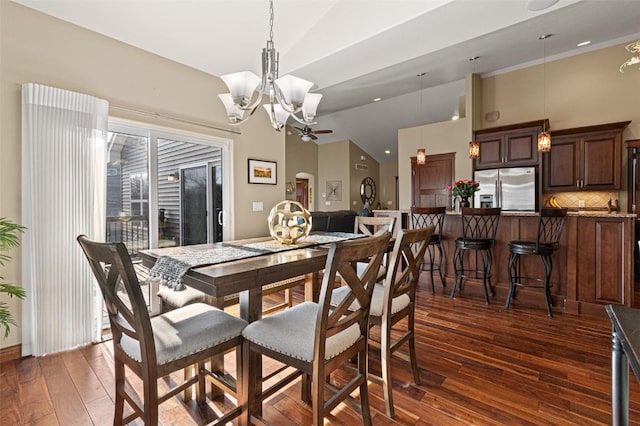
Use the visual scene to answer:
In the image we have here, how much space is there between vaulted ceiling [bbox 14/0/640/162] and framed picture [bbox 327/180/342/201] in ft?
17.5

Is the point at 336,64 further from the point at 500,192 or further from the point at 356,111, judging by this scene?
the point at 356,111

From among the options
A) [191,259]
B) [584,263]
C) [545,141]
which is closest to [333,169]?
[545,141]

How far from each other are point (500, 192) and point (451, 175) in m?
1.04

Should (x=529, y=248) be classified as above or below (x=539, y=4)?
below

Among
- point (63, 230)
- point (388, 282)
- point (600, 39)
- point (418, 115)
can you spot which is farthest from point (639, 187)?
point (63, 230)

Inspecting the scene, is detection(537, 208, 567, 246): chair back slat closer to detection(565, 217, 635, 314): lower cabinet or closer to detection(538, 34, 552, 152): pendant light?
detection(565, 217, 635, 314): lower cabinet

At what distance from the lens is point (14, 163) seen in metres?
2.31

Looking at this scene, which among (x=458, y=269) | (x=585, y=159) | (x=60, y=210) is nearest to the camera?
(x=60, y=210)

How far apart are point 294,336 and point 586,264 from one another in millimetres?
3386

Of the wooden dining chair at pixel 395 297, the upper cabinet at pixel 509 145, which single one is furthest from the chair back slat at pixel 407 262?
the upper cabinet at pixel 509 145

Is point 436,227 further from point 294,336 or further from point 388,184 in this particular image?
point 388,184

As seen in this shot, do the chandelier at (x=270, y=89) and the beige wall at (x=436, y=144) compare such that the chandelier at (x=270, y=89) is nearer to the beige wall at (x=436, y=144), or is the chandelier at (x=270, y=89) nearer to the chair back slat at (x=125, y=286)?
the chair back slat at (x=125, y=286)

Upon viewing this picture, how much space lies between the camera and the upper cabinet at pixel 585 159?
4.63 meters

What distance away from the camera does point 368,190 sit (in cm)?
1103
